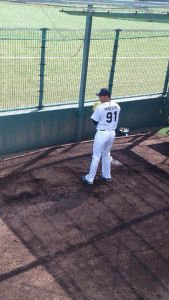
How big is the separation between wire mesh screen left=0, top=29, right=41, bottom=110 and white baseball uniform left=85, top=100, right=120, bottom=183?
8.50 feet

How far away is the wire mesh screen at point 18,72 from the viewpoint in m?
12.1

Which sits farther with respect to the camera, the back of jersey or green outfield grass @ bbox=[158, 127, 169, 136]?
green outfield grass @ bbox=[158, 127, 169, 136]

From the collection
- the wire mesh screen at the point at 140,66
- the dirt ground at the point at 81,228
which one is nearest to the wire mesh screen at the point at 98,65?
the wire mesh screen at the point at 140,66

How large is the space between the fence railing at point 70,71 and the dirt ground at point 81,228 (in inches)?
82.4

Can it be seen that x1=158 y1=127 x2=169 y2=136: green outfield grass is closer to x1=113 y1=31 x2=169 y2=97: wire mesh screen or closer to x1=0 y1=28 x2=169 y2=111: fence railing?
x1=0 y1=28 x2=169 y2=111: fence railing

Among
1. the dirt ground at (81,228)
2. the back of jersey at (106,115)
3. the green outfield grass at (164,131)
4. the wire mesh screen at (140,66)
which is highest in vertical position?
the back of jersey at (106,115)

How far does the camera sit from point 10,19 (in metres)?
25.2

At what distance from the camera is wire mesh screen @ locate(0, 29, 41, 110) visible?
12.1 m

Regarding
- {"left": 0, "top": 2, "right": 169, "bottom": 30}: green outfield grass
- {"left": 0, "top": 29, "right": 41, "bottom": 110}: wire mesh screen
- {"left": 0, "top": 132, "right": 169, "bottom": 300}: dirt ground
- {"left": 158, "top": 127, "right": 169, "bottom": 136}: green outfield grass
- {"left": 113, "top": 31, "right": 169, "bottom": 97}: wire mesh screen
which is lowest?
{"left": 158, "top": 127, "right": 169, "bottom": 136}: green outfield grass

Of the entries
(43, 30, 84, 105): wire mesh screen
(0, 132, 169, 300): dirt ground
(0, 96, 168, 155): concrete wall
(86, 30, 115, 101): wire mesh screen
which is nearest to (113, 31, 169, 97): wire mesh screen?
(86, 30, 115, 101): wire mesh screen

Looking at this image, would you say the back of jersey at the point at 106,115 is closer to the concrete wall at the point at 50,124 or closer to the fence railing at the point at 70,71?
the concrete wall at the point at 50,124

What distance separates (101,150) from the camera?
8438mm

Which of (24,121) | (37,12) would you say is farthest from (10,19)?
(24,121)

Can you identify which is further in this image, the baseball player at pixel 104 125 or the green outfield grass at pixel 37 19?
the green outfield grass at pixel 37 19
